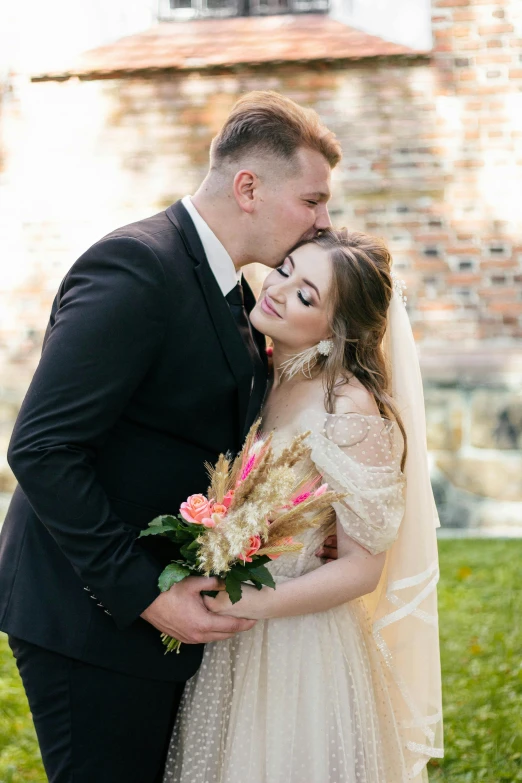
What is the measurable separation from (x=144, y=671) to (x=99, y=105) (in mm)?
5413

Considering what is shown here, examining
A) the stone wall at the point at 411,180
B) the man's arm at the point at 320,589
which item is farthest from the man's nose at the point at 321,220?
the stone wall at the point at 411,180

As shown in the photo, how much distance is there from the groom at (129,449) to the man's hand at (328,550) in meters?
0.42

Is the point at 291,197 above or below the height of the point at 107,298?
above

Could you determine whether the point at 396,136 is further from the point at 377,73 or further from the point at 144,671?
the point at 144,671

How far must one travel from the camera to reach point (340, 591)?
2613 mm

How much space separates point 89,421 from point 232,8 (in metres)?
5.83

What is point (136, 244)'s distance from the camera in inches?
94.3

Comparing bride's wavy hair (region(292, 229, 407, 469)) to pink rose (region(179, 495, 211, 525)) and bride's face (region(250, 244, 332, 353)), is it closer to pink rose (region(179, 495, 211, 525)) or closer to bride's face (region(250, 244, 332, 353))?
bride's face (region(250, 244, 332, 353))

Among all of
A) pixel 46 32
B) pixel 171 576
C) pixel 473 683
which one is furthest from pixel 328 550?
pixel 46 32

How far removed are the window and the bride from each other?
4.90 meters

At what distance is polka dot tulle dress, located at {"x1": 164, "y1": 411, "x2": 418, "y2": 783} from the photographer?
102 inches

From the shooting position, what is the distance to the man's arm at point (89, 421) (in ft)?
7.32

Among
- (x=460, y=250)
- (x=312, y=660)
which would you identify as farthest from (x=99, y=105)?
(x=312, y=660)

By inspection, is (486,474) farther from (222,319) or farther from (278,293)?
(222,319)
